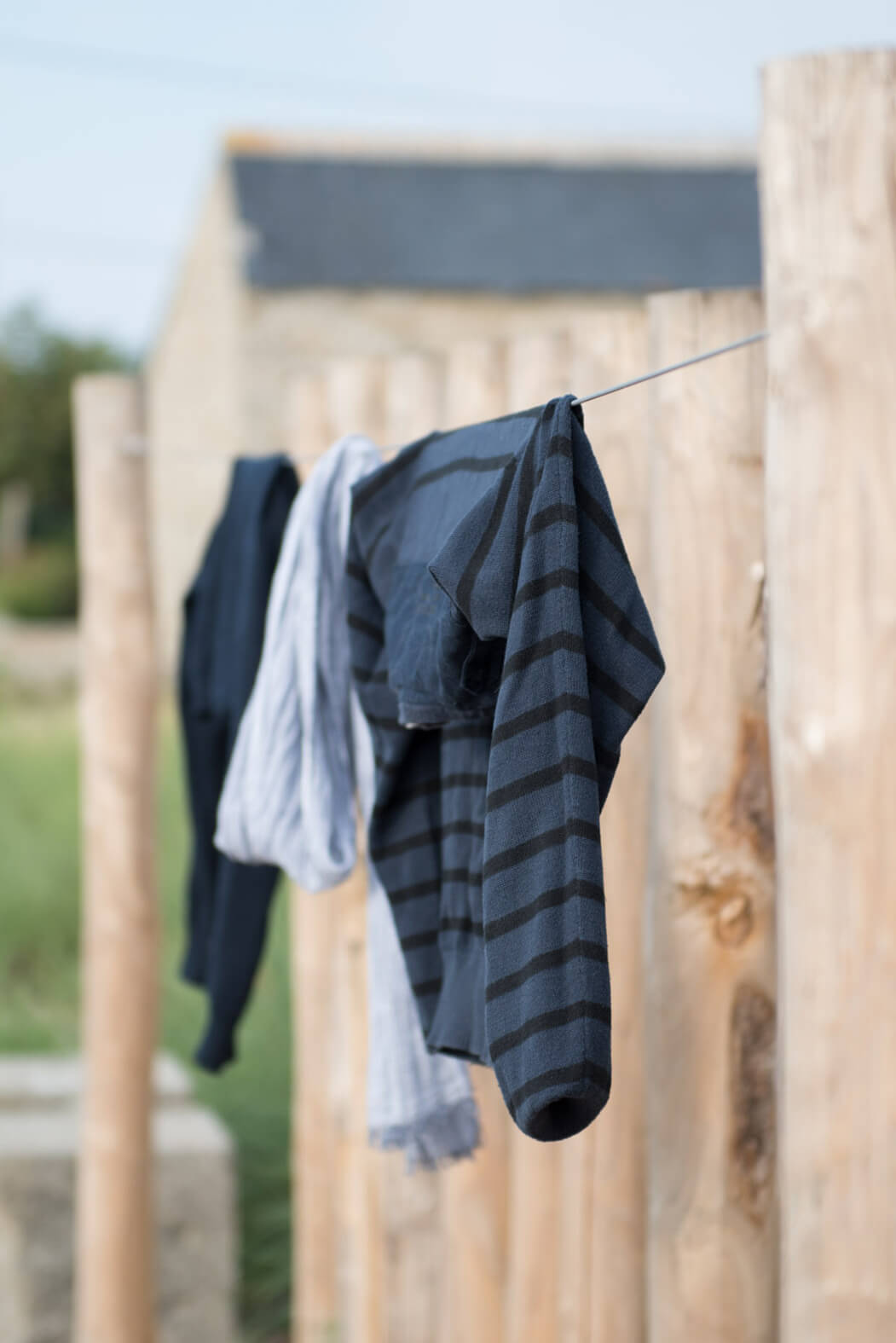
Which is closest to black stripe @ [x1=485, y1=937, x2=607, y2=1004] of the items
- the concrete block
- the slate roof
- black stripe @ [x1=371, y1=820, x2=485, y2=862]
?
black stripe @ [x1=371, y1=820, x2=485, y2=862]

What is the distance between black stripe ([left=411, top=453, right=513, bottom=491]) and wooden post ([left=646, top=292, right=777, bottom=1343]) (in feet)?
0.87

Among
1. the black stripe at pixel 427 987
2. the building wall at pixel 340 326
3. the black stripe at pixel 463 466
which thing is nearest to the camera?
the black stripe at pixel 463 466

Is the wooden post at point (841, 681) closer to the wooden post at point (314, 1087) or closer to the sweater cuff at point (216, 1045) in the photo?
the sweater cuff at point (216, 1045)

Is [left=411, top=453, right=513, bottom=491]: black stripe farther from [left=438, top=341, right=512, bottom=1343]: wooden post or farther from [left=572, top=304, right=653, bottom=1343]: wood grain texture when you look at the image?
[left=438, top=341, right=512, bottom=1343]: wooden post

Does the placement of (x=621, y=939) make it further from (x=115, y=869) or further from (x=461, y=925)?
(x=115, y=869)

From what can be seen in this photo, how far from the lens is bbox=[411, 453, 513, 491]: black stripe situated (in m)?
1.34

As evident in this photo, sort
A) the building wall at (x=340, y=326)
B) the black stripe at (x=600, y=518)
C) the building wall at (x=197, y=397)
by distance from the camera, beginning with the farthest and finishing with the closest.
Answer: the building wall at (x=197, y=397) → the building wall at (x=340, y=326) → the black stripe at (x=600, y=518)

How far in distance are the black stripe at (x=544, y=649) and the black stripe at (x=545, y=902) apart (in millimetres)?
182

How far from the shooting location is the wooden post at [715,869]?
1.51m

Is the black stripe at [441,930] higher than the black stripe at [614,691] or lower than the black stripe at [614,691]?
lower

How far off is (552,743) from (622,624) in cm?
12

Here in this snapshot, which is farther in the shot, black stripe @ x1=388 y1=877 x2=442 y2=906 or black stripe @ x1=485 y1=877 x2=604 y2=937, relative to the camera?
black stripe @ x1=388 y1=877 x2=442 y2=906

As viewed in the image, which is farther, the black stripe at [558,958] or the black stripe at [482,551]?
the black stripe at [482,551]

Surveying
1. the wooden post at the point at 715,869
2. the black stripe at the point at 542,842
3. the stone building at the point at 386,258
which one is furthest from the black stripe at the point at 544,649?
the stone building at the point at 386,258
